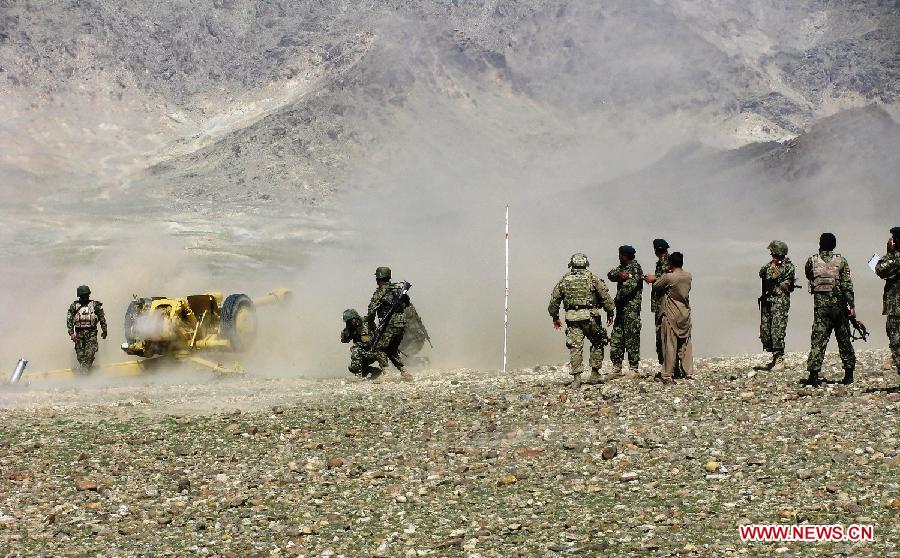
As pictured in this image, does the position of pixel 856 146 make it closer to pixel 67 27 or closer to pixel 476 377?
pixel 476 377

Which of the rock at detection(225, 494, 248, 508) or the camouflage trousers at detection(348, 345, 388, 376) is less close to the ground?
the camouflage trousers at detection(348, 345, 388, 376)

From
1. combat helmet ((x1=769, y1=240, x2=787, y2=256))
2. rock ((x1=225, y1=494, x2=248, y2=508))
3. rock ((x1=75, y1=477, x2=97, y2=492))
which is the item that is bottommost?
rock ((x1=225, y1=494, x2=248, y2=508))

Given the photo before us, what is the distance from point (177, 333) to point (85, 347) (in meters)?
1.65

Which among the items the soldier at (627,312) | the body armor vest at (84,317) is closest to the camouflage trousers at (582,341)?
the soldier at (627,312)

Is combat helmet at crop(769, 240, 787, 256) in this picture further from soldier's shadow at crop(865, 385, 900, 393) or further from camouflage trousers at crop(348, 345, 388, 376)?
camouflage trousers at crop(348, 345, 388, 376)

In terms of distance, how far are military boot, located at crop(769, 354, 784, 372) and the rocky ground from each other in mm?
758

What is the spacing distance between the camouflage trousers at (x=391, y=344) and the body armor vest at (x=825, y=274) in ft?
23.9

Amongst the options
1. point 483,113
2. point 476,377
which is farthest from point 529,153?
point 476,377

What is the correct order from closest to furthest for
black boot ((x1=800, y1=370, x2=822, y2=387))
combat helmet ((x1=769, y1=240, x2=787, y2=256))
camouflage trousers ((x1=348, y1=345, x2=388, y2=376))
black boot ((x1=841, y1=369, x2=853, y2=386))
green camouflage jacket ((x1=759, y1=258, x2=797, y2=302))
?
black boot ((x1=841, y1=369, x2=853, y2=386)), black boot ((x1=800, y1=370, x2=822, y2=387)), combat helmet ((x1=769, y1=240, x2=787, y2=256)), green camouflage jacket ((x1=759, y1=258, x2=797, y2=302)), camouflage trousers ((x1=348, y1=345, x2=388, y2=376))

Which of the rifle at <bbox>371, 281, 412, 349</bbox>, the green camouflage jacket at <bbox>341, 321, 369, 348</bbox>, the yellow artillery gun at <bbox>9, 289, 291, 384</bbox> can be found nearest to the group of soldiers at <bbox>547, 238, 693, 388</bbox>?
the rifle at <bbox>371, 281, 412, 349</bbox>

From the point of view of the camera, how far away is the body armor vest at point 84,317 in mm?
21531

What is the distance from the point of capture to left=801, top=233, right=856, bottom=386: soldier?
14398 millimetres

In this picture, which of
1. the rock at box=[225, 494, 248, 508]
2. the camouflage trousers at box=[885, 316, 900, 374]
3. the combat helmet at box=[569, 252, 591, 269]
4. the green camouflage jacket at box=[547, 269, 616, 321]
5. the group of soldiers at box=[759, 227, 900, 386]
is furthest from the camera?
the combat helmet at box=[569, 252, 591, 269]

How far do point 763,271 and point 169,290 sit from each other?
16507 millimetres
